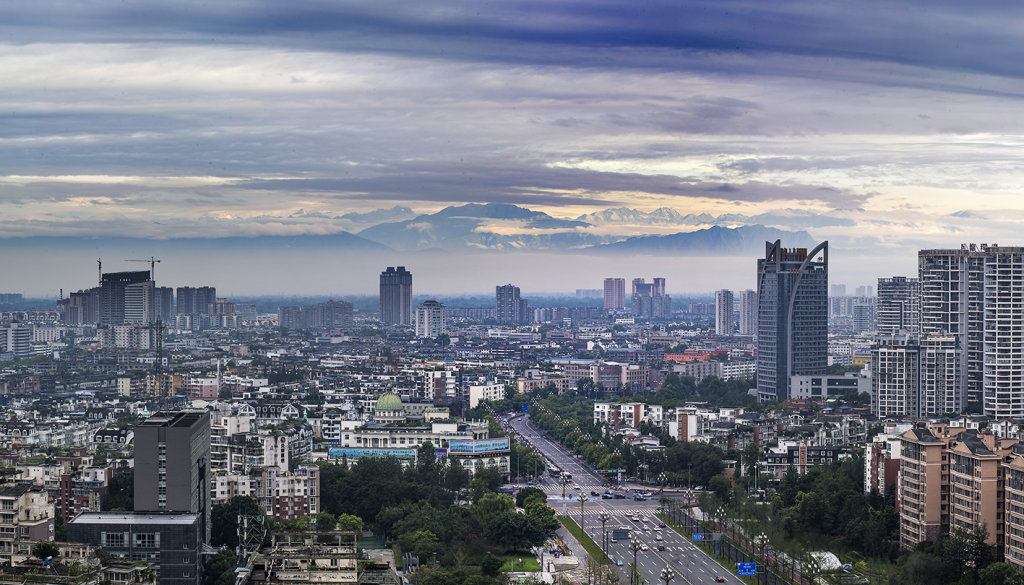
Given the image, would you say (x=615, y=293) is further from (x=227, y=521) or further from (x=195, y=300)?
(x=227, y=521)

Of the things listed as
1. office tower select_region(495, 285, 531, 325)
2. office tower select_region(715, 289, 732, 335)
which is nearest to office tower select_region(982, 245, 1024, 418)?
office tower select_region(715, 289, 732, 335)

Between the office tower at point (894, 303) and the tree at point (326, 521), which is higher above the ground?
the office tower at point (894, 303)

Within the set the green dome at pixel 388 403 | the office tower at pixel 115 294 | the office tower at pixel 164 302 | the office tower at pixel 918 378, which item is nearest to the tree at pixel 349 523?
the green dome at pixel 388 403

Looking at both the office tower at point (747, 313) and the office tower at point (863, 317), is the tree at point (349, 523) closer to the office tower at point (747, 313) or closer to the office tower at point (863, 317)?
the office tower at point (863, 317)

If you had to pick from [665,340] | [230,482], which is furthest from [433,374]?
[665,340]

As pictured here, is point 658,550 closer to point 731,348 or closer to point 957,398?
point 957,398

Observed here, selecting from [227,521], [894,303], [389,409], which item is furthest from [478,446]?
[894,303]

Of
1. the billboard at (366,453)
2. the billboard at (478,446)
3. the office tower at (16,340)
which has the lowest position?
the billboard at (366,453)

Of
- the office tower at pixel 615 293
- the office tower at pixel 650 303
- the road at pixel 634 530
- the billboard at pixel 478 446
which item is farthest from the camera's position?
the office tower at pixel 615 293
